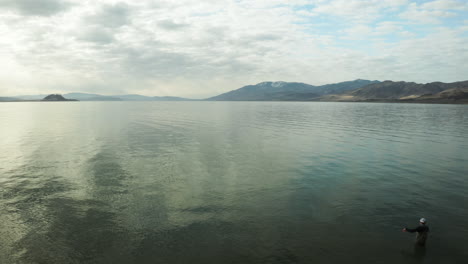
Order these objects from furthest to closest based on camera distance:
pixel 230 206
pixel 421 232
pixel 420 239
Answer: pixel 230 206 → pixel 420 239 → pixel 421 232

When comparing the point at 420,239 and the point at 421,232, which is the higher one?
the point at 421,232

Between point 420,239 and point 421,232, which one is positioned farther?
point 420,239

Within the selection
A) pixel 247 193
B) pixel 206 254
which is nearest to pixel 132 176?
pixel 247 193

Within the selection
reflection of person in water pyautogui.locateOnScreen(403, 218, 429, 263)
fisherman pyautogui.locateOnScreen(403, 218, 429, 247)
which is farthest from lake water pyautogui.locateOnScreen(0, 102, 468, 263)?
fisherman pyautogui.locateOnScreen(403, 218, 429, 247)

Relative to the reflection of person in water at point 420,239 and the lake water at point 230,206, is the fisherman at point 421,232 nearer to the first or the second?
the reflection of person in water at point 420,239

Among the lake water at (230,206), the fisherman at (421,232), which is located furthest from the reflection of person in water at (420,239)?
the lake water at (230,206)

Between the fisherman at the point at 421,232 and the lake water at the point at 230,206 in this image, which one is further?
the fisherman at the point at 421,232

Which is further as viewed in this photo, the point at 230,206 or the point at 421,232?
the point at 230,206

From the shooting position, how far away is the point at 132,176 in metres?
29.4

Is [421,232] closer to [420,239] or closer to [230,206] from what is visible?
[420,239]

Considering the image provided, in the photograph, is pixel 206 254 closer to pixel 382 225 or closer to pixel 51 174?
pixel 382 225

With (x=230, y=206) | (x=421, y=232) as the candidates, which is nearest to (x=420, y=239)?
(x=421, y=232)

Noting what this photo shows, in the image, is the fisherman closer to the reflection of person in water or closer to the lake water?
the reflection of person in water

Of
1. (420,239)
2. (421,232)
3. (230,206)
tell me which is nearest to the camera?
(421,232)
